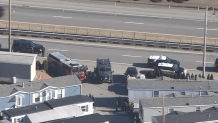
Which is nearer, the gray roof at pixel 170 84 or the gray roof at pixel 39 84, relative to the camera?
the gray roof at pixel 39 84

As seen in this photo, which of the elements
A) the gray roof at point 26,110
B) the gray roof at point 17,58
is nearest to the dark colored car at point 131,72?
the gray roof at point 17,58

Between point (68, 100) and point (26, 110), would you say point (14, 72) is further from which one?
point (26, 110)

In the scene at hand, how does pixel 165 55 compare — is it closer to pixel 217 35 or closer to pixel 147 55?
pixel 147 55

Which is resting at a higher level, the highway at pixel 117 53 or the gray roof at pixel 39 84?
the highway at pixel 117 53

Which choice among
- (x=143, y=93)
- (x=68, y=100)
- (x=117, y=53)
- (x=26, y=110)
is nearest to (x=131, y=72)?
(x=143, y=93)

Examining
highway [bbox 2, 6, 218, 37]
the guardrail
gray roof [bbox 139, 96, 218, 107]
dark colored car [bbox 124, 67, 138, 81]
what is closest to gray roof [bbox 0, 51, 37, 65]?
dark colored car [bbox 124, 67, 138, 81]

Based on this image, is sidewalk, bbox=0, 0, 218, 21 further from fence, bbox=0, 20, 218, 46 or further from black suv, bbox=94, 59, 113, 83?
black suv, bbox=94, 59, 113, 83

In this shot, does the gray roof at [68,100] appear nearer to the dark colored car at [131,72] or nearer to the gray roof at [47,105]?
the gray roof at [47,105]
